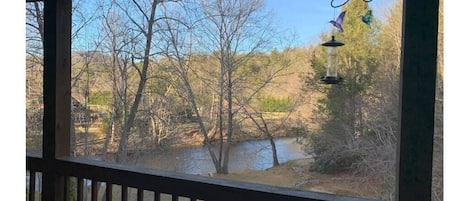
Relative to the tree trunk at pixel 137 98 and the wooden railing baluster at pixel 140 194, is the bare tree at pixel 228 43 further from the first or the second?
the wooden railing baluster at pixel 140 194

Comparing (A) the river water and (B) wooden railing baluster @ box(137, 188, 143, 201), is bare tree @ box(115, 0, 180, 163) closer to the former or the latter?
(A) the river water

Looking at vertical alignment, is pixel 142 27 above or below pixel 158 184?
above

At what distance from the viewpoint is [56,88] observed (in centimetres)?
241

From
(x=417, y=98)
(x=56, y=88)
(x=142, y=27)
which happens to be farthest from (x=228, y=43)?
(x=417, y=98)

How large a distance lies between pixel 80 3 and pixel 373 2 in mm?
2736

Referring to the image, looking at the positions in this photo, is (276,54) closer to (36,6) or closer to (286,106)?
(286,106)

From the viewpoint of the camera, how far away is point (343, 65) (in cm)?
349

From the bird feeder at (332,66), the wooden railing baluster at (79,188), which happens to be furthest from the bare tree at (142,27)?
the wooden railing baluster at (79,188)

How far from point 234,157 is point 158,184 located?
197 centimetres

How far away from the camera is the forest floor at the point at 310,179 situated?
3.53 m

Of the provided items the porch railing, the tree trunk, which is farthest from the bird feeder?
the tree trunk

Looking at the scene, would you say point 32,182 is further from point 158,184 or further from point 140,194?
point 158,184

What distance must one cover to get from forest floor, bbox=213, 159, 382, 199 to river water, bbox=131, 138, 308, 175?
0.18ft
